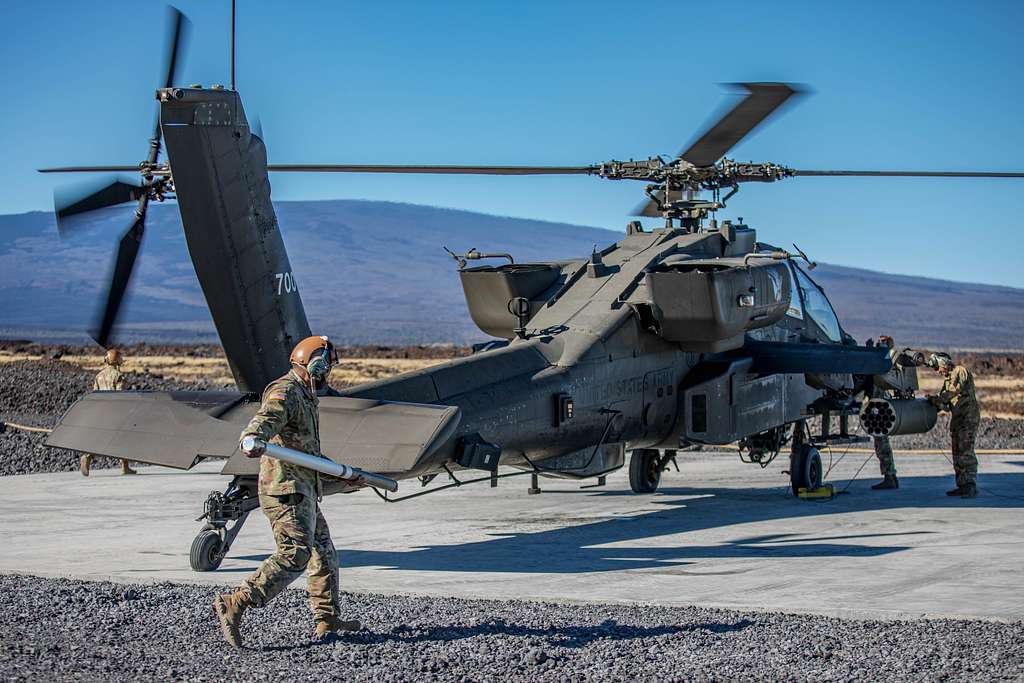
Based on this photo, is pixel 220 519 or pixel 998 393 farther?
pixel 998 393

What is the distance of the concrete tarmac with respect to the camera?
1009 cm

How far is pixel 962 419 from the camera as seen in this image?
50.6 ft

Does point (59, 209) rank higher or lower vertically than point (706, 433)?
higher

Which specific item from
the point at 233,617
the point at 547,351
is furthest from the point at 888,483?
the point at 233,617

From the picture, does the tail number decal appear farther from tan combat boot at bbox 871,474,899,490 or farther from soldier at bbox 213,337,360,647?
tan combat boot at bbox 871,474,899,490

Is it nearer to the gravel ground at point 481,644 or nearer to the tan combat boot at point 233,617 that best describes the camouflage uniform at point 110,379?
the gravel ground at point 481,644

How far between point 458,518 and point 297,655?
21.6 feet

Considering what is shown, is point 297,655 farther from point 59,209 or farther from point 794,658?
point 59,209

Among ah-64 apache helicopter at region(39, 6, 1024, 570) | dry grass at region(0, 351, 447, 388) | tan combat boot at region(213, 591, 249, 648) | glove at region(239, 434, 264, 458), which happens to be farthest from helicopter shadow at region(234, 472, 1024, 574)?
dry grass at region(0, 351, 447, 388)

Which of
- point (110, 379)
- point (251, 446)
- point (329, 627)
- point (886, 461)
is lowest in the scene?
point (329, 627)

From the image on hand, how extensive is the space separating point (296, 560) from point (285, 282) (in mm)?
4072

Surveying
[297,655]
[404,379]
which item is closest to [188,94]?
[404,379]

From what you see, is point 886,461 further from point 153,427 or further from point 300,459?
point 300,459

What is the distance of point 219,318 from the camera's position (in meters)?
11.1
